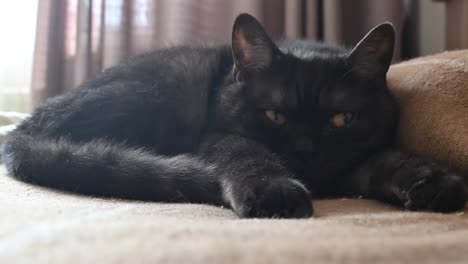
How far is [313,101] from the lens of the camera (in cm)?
116

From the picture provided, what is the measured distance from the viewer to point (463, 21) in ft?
6.16

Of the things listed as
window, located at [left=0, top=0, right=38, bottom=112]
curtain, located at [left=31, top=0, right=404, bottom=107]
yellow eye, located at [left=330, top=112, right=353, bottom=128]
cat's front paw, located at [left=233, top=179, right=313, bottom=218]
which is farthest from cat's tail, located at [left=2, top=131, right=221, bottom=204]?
window, located at [left=0, top=0, right=38, bottom=112]

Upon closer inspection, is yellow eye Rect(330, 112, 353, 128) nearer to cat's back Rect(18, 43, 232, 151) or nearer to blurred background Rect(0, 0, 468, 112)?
cat's back Rect(18, 43, 232, 151)

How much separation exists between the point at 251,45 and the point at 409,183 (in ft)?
1.62

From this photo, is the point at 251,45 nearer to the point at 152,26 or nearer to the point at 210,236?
the point at 210,236

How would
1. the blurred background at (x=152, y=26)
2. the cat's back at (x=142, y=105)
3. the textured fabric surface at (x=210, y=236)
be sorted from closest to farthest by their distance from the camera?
the textured fabric surface at (x=210, y=236) → the cat's back at (x=142, y=105) → the blurred background at (x=152, y=26)

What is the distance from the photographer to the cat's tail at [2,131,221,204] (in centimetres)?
104

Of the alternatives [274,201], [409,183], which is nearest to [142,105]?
[274,201]

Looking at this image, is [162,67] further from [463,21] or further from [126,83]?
[463,21]

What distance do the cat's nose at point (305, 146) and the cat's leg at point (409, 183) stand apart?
0.15 meters

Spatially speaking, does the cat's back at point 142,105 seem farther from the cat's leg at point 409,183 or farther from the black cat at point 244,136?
the cat's leg at point 409,183

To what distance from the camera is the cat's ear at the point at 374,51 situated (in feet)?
4.00

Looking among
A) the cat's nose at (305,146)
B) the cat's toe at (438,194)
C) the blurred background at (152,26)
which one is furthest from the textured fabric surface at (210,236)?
the blurred background at (152,26)

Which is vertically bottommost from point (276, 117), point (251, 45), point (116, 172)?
point (116, 172)
